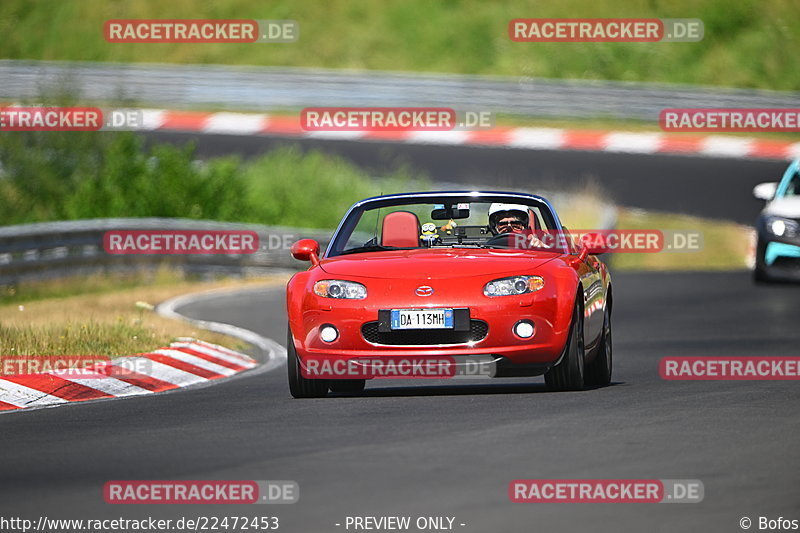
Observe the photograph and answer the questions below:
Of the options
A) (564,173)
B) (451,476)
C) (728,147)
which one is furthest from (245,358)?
(728,147)

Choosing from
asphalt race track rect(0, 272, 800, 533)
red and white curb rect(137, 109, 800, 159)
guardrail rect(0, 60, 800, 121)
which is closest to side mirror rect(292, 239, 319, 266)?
asphalt race track rect(0, 272, 800, 533)

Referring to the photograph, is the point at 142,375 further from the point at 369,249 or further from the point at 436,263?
the point at 436,263

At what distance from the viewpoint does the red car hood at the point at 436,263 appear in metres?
11.3

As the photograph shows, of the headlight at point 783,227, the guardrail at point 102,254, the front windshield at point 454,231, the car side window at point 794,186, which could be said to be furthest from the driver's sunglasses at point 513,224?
the car side window at point 794,186

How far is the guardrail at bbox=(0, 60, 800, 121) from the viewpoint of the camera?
38.9 meters

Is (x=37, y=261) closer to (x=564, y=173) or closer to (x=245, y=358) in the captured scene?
(x=245, y=358)

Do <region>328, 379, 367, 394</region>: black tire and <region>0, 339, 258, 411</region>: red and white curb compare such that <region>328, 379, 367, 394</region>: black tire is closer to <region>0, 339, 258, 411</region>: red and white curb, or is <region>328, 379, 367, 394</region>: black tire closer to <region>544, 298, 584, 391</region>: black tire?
<region>544, 298, 584, 391</region>: black tire

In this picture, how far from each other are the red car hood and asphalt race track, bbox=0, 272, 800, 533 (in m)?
0.81

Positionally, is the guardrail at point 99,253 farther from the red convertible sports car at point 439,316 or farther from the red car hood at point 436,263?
the red convertible sports car at point 439,316

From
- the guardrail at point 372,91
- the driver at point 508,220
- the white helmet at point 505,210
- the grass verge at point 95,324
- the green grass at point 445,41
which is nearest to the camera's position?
the driver at point 508,220

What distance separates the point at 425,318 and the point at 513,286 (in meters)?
0.60

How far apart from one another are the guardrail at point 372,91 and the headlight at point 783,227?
1593cm

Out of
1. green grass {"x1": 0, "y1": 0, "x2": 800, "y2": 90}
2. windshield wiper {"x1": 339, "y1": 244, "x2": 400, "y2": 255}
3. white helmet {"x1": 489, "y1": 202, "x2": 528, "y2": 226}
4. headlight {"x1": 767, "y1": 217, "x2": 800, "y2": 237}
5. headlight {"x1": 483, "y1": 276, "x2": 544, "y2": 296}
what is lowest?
headlight {"x1": 767, "y1": 217, "x2": 800, "y2": 237}

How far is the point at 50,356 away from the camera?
1356 centimetres
